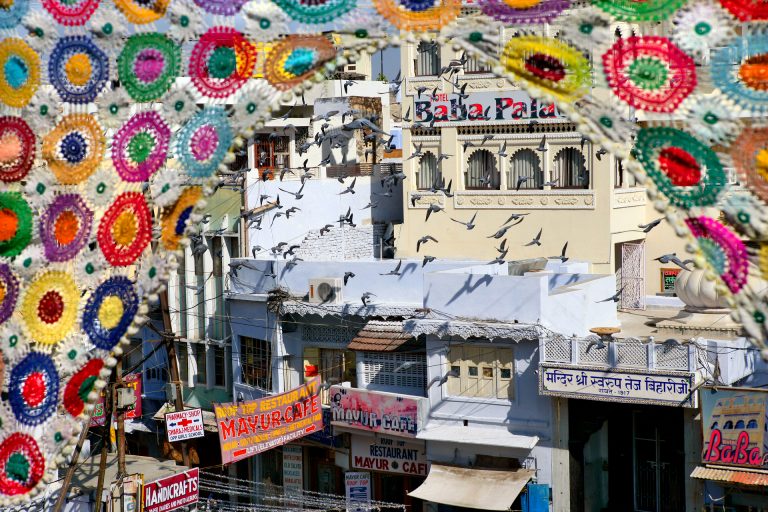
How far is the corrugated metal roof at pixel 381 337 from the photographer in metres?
21.7

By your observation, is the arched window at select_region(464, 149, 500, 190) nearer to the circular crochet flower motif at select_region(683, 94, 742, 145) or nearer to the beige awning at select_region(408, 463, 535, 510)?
the beige awning at select_region(408, 463, 535, 510)

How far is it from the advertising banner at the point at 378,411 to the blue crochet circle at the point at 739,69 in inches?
575

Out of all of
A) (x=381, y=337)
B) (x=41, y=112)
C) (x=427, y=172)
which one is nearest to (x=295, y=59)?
(x=41, y=112)

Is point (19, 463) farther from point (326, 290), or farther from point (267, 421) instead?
point (326, 290)

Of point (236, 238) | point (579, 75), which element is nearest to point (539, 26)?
point (579, 75)

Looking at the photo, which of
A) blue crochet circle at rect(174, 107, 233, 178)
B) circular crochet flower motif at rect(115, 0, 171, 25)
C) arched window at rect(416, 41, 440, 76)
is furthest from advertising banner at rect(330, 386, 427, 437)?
circular crochet flower motif at rect(115, 0, 171, 25)

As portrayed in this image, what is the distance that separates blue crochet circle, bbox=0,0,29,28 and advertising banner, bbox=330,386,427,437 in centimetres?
1264

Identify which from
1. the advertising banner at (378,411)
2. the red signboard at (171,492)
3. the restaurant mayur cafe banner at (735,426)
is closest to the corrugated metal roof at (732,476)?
the restaurant mayur cafe banner at (735,426)

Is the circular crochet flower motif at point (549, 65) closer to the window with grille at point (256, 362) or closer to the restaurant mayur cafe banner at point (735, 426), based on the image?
the restaurant mayur cafe banner at point (735, 426)

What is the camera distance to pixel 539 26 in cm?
776

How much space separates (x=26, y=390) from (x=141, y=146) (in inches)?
76.6

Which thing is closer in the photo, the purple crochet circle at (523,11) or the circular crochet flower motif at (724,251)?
the circular crochet flower motif at (724,251)

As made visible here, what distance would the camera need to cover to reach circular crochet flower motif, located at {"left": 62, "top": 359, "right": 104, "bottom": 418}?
371 inches

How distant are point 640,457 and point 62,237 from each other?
12.9 meters
